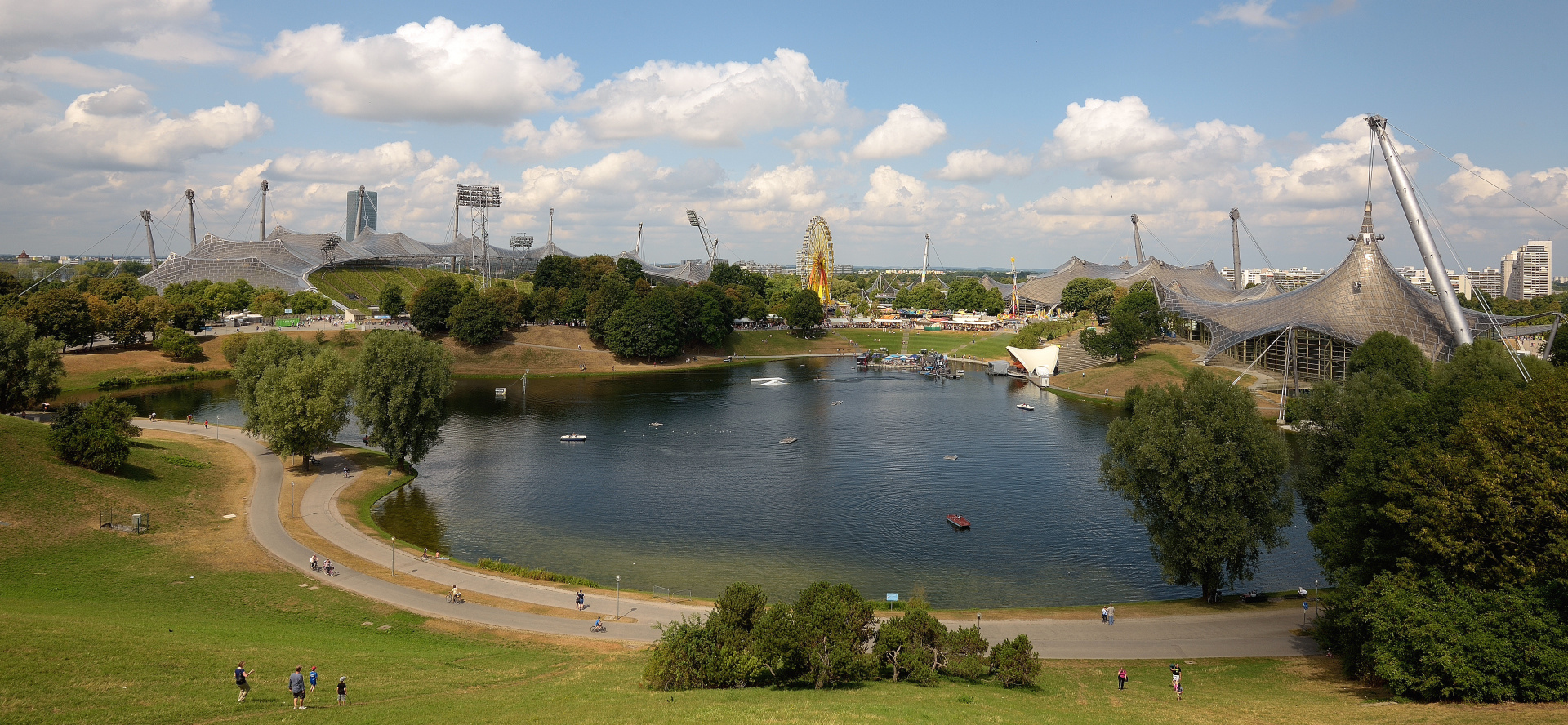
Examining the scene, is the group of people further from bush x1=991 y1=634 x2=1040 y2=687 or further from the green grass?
the green grass

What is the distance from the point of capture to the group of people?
1720 centimetres

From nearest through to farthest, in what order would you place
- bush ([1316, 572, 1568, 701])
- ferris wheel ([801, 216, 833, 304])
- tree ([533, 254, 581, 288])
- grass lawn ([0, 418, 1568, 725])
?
1. grass lawn ([0, 418, 1568, 725])
2. bush ([1316, 572, 1568, 701])
3. tree ([533, 254, 581, 288])
4. ferris wheel ([801, 216, 833, 304])

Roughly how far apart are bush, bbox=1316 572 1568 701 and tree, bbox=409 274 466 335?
9180 centimetres

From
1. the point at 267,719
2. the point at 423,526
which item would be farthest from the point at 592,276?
the point at 267,719

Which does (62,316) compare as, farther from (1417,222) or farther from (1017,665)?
(1417,222)

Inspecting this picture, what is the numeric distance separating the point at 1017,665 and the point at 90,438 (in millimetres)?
38976

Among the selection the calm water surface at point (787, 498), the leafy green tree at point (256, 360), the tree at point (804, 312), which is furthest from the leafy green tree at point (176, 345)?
the tree at point (804, 312)

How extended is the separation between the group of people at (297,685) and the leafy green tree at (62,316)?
7575cm

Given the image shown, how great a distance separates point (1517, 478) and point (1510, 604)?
2.68 meters

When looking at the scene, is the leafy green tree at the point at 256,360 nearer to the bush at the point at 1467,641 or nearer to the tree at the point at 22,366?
the tree at the point at 22,366

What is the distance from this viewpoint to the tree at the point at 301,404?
141 feet

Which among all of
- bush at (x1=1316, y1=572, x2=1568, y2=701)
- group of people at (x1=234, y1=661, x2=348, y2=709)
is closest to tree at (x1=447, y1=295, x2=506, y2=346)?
group of people at (x1=234, y1=661, x2=348, y2=709)

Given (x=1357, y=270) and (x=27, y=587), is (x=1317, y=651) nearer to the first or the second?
(x=27, y=587)

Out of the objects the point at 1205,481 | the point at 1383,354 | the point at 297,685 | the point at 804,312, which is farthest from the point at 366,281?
the point at 1205,481
